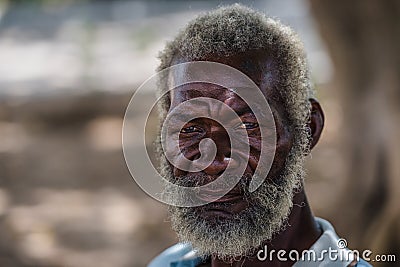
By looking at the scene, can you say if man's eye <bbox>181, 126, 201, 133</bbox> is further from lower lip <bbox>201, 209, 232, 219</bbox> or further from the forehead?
lower lip <bbox>201, 209, 232, 219</bbox>

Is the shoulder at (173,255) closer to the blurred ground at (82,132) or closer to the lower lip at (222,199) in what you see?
the lower lip at (222,199)

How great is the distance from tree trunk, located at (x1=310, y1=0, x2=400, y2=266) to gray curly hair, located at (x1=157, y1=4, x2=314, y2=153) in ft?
7.15

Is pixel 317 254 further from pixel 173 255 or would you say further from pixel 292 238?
pixel 173 255

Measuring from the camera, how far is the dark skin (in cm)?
172

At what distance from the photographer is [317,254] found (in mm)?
1776

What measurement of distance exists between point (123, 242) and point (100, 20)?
561 centimetres

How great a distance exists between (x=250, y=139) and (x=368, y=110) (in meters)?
2.56

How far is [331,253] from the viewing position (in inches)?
69.9

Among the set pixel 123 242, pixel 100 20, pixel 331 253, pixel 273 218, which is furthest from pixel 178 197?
pixel 100 20

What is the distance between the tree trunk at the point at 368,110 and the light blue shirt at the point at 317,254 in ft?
7.32

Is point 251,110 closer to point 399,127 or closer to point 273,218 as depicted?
point 273,218

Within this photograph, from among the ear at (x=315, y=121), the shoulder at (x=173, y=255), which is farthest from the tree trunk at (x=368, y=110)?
the shoulder at (x=173, y=255)

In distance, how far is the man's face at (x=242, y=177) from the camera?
5.65ft

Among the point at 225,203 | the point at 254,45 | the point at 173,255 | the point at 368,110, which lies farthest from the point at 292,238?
the point at 368,110
